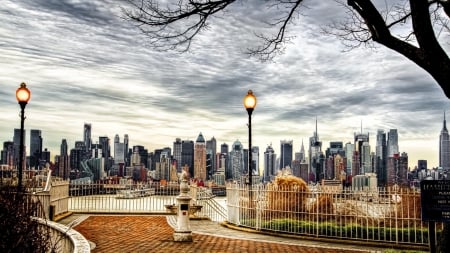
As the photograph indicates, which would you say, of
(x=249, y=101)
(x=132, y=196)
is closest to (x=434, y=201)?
(x=249, y=101)

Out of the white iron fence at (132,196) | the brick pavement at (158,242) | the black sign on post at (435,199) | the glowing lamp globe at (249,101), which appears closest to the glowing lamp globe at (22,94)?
the brick pavement at (158,242)

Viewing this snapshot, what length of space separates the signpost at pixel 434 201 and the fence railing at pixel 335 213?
4259 mm

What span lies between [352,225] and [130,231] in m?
6.74

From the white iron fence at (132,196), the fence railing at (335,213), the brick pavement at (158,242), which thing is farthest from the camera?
the white iron fence at (132,196)

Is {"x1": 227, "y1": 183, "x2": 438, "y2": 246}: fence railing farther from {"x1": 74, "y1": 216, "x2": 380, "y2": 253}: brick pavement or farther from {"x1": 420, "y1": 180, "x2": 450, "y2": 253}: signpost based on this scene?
{"x1": 420, "y1": 180, "x2": 450, "y2": 253}: signpost

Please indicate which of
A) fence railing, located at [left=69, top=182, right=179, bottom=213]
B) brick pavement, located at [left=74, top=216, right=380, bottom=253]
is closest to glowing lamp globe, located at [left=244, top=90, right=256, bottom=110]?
brick pavement, located at [left=74, top=216, right=380, bottom=253]

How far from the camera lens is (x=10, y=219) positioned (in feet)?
21.8

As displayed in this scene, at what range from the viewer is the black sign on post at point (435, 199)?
1003cm

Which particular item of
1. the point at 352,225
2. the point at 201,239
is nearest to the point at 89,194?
the point at 201,239

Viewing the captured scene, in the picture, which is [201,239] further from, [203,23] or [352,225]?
[203,23]

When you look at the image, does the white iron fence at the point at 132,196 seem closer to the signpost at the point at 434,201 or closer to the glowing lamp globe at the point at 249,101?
the glowing lamp globe at the point at 249,101

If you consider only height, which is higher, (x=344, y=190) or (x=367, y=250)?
(x=344, y=190)

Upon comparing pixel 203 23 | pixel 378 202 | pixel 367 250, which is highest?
pixel 203 23

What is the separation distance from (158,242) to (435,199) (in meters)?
7.48
